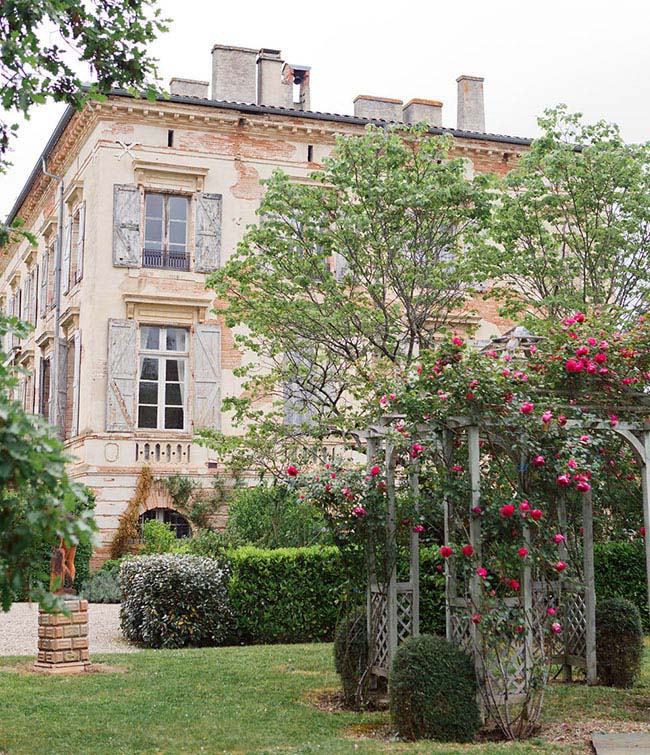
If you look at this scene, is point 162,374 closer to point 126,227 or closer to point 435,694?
point 126,227

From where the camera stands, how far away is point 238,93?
74.0 ft

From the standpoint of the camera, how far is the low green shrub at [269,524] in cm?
1457

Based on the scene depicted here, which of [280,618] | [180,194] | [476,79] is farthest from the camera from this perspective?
[476,79]

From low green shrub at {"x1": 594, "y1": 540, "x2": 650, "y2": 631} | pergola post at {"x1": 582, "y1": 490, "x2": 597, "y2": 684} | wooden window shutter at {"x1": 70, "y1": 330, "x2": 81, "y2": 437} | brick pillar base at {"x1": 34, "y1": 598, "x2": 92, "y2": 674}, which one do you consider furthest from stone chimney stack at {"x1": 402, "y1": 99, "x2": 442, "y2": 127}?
brick pillar base at {"x1": 34, "y1": 598, "x2": 92, "y2": 674}

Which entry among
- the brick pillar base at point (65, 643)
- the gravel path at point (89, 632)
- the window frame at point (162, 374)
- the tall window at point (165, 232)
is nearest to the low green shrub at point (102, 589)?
the gravel path at point (89, 632)

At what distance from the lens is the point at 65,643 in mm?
10312

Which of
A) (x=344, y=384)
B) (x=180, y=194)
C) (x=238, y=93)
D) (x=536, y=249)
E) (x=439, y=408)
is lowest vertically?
(x=439, y=408)

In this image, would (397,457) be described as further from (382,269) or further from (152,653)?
(382,269)

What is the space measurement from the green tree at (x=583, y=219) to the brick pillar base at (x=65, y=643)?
8301mm

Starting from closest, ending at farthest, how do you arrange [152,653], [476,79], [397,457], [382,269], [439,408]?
[439,408] < [397,457] < [152,653] < [382,269] < [476,79]

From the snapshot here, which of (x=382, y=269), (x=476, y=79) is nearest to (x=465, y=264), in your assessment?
(x=382, y=269)

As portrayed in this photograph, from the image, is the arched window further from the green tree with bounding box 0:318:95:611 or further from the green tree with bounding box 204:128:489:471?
the green tree with bounding box 0:318:95:611

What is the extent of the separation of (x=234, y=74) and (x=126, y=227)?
15.2 ft

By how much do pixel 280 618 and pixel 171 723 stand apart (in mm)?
5150
